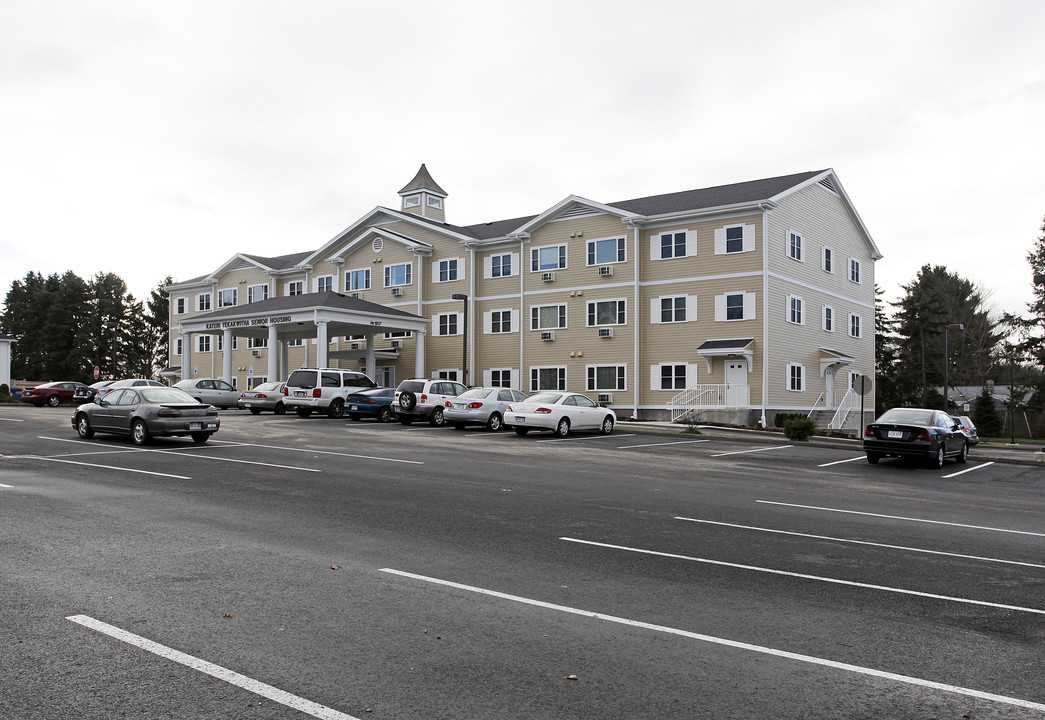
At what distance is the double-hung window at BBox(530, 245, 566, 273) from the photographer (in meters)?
40.5

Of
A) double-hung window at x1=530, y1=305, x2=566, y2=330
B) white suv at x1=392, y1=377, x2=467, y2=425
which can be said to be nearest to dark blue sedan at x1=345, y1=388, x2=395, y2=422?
white suv at x1=392, y1=377, x2=467, y2=425

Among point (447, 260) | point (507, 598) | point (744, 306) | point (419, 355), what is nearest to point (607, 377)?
point (744, 306)

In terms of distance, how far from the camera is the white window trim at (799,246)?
36062mm

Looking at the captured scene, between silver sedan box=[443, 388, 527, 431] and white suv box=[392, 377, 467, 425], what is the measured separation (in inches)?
42.5

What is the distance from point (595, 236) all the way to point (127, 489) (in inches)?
1202

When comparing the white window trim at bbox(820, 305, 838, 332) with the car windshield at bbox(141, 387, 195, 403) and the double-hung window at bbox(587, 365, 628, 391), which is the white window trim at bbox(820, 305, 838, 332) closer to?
the double-hung window at bbox(587, 365, 628, 391)

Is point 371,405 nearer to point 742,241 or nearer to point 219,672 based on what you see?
point 742,241

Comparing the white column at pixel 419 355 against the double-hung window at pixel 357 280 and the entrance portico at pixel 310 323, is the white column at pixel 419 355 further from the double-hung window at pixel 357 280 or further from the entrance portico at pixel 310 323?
the double-hung window at pixel 357 280

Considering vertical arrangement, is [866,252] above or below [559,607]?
above

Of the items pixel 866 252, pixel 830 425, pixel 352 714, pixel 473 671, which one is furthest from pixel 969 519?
pixel 866 252

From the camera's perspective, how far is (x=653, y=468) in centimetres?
1642

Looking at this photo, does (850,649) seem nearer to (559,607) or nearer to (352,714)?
(559,607)

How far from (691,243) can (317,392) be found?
18540 mm

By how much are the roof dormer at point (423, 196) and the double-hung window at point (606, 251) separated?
17.1 meters
